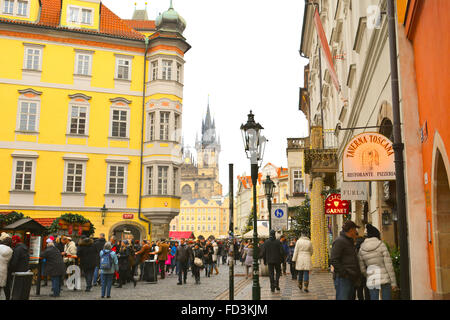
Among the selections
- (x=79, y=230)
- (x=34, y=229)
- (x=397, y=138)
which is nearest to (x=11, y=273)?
(x=34, y=229)

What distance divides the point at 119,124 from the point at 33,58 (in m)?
6.90

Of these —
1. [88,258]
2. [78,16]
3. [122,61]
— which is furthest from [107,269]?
Answer: [78,16]

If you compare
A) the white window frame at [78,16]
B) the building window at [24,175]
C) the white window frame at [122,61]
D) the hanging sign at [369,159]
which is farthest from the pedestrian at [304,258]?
the white window frame at [78,16]

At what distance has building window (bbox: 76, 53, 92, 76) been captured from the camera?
104 feet

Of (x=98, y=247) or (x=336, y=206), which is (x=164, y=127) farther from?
(x=336, y=206)

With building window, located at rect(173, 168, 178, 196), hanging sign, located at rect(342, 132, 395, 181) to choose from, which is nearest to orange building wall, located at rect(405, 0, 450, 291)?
hanging sign, located at rect(342, 132, 395, 181)

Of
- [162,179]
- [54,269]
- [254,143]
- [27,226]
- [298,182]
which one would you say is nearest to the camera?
[254,143]

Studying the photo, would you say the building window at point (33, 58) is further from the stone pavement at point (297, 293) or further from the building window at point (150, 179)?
the stone pavement at point (297, 293)

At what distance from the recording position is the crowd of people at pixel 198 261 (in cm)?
774

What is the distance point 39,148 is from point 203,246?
536 inches

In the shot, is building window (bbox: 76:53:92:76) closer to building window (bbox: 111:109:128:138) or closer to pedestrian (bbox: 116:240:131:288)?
building window (bbox: 111:109:128:138)

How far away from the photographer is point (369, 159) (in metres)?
9.30

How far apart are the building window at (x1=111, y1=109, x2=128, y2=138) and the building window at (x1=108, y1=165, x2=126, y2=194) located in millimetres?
2202
